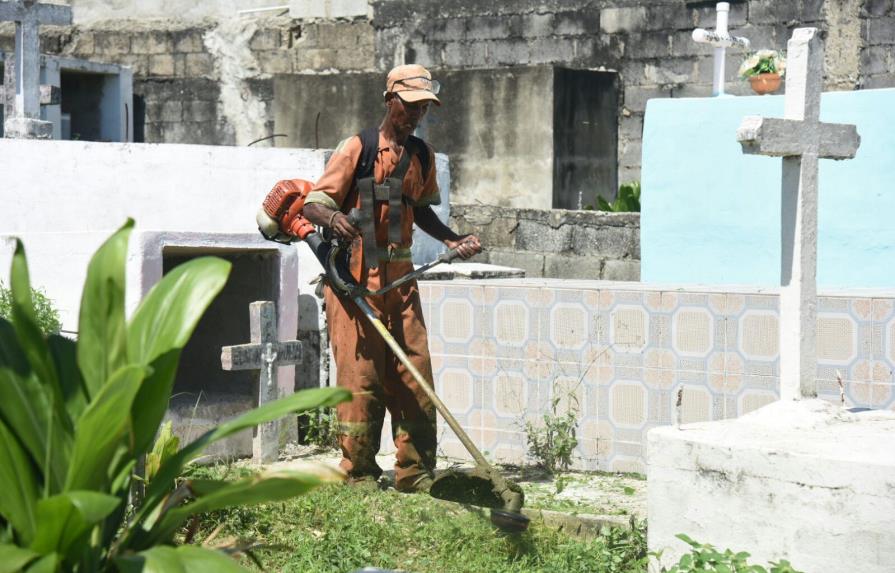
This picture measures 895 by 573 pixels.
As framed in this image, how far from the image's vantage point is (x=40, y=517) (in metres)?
3.35

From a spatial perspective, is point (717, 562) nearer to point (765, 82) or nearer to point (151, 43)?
point (765, 82)

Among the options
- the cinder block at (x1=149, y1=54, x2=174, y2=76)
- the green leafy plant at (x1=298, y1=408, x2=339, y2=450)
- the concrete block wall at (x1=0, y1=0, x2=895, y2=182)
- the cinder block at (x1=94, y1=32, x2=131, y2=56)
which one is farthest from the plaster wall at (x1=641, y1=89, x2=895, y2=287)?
the cinder block at (x1=94, y1=32, x2=131, y2=56)

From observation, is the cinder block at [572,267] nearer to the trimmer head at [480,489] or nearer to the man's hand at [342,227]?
the trimmer head at [480,489]

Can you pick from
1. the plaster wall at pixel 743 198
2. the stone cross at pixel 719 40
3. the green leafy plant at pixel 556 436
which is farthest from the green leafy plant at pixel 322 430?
the stone cross at pixel 719 40

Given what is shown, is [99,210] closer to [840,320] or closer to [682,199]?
[682,199]

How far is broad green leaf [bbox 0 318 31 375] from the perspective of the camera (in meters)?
3.54

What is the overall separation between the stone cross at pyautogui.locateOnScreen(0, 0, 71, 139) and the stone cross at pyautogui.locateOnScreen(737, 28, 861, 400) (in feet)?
21.3

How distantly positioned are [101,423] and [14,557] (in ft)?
1.18

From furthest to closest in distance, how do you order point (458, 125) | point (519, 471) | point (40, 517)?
point (458, 125) → point (519, 471) → point (40, 517)

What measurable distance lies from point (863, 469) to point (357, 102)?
851 cm

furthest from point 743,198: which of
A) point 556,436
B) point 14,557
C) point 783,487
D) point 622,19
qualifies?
point 14,557

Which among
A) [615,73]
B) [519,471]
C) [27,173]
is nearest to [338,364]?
[519,471]

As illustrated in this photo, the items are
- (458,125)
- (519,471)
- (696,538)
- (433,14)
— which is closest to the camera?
(696,538)

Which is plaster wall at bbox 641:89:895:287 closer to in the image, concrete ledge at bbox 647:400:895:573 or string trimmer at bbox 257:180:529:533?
string trimmer at bbox 257:180:529:533
